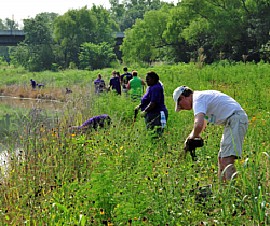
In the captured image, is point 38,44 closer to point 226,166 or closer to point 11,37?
point 11,37

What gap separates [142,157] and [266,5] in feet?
113

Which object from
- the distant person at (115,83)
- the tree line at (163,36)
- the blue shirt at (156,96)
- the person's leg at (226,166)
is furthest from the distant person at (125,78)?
the person's leg at (226,166)

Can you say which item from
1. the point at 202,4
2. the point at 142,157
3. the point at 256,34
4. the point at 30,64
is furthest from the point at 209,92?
the point at 30,64

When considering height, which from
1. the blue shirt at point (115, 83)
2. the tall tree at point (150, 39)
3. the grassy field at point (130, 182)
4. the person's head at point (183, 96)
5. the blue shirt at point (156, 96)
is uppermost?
the tall tree at point (150, 39)

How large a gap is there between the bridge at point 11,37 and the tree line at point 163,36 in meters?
3.72

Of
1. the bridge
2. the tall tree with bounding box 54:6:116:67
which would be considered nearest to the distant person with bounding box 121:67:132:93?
the tall tree with bounding box 54:6:116:67

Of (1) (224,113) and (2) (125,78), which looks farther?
(2) (125,78)

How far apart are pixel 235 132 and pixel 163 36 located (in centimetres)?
4216

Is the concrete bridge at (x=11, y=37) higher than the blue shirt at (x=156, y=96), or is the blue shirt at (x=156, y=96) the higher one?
the concrete bridge at (x=11, y=37)

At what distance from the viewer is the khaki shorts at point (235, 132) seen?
5.74 metres

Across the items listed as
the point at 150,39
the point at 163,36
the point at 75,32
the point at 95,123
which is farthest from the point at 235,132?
the point at 75,32

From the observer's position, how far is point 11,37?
7462 cm

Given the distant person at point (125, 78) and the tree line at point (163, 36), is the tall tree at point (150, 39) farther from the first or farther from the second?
the distant person at point (125, 78)

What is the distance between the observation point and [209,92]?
5.80 m
